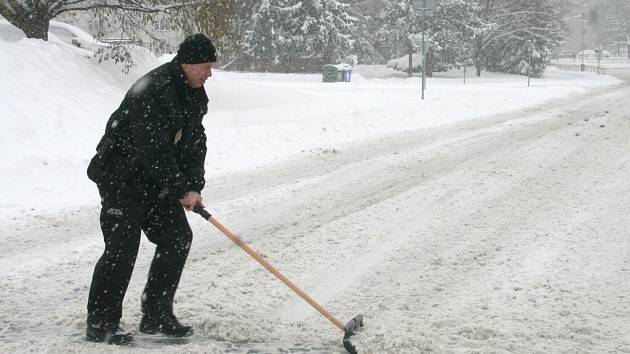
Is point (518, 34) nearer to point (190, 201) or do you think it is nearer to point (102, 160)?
point (190, 201)

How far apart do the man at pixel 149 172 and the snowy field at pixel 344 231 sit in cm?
36

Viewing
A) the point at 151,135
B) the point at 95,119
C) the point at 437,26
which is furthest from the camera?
the point at 437,26

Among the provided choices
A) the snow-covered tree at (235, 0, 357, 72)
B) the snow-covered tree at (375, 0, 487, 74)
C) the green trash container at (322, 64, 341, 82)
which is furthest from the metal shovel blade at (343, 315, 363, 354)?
the snow-covered tree at (375, 0, 487, 74)

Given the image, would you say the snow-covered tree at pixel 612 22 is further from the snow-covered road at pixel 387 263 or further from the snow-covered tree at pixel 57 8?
the snow-covered road at pixel 387 263

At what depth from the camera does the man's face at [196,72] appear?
11.5 ft

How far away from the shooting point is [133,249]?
3.61 m

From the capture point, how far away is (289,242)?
5.78 meters

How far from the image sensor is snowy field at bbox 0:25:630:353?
387 centimetres

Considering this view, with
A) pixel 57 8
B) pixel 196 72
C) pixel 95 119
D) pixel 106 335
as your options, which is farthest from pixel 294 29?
pixel 106 335

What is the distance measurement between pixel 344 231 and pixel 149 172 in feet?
9.85

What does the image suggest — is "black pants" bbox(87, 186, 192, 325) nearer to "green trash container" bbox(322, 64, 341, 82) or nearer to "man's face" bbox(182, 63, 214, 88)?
"man's face" bbox(182, 63, 214, 88)

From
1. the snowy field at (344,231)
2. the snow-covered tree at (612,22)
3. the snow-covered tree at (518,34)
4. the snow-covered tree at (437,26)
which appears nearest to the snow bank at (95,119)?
the snowy field at (344,231)

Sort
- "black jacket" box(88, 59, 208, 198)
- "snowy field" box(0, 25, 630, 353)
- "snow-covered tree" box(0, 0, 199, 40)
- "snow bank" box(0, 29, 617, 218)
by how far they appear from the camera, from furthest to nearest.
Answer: "snow-covered tree" box(0, 0, 199, 40)
"snow bank" box(0, 29, 617, 218)
"snowy field" box(0, 25, 630, 353)
"black jacket" box(88, 59, 208, 198)

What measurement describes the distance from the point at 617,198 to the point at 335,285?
4.13m
